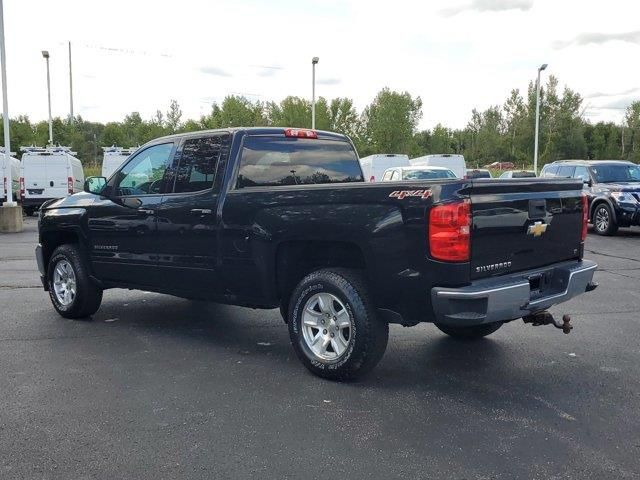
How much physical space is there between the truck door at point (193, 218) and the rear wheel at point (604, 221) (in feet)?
40.3

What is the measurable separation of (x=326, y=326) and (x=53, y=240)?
3967mm

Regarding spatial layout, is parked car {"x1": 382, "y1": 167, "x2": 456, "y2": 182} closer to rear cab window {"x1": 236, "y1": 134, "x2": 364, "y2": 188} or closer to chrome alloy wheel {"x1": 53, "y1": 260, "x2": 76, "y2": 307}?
rear cab window {"x1": 236, "y1": 134, "x2": 364, "y2": 188}

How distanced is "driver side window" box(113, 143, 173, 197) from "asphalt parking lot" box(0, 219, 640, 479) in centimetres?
143

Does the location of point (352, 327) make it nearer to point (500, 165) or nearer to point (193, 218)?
point (193, 218)

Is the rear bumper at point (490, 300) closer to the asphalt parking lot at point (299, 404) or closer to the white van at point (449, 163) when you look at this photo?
the asphalt parking lot at point (299, 404)

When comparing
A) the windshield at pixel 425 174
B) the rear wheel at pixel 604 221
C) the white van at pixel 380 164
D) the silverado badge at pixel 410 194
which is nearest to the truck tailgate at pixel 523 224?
the silverado badge at pixel 410 194

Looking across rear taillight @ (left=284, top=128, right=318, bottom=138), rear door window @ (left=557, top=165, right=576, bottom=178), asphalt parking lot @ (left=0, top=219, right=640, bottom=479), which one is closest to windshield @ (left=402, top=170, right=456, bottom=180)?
rear door window @ (left=557, top=165, right=576, bottom=178)

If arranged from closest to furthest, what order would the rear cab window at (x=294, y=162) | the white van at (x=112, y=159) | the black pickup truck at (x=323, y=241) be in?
1. the black pickup truck at (x=323, y=241)
2. the rear cab window at (x=294, y=162)
3. the white van at (x=112, y=159)

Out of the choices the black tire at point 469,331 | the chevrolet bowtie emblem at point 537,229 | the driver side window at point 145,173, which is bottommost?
the black tire at point 469,331

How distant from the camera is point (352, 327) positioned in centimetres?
458

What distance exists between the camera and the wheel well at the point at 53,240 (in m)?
7.14

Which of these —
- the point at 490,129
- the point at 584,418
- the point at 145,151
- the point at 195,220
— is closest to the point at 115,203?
the point at 145,151

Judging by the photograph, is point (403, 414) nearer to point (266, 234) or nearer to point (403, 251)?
point (403, 251)

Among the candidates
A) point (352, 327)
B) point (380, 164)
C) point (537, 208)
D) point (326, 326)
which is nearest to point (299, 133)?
point (326, 326)
